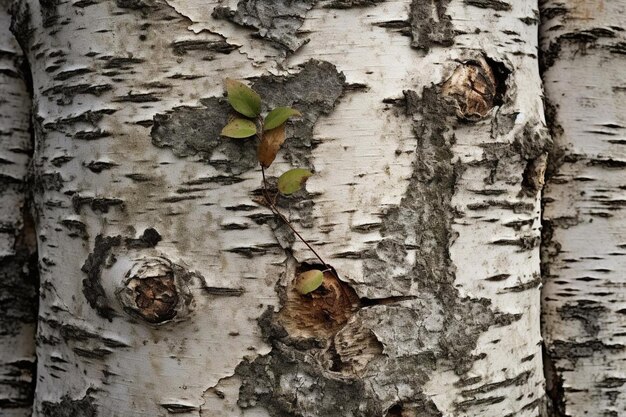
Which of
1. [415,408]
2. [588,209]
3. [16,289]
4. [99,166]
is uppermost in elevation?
[99,166]

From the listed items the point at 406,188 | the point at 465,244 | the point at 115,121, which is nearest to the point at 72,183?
the point at 115,121

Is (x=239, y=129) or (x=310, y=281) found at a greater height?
(x=239, y=129)

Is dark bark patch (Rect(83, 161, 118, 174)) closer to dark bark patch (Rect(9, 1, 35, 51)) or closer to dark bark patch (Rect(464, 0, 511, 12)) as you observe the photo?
dark bark patch (Rect(9, 1, 35, 51))

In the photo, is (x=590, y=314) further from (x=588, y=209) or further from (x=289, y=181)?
(x=289, y=181)

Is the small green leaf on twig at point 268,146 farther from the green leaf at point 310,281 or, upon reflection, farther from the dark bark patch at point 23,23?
the dark bark patch at point 23,23

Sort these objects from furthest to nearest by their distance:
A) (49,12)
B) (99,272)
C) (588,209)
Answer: (588,209) → (49,12) → (99,272)

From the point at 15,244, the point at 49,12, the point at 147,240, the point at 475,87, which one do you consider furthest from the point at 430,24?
the point at 15,244
